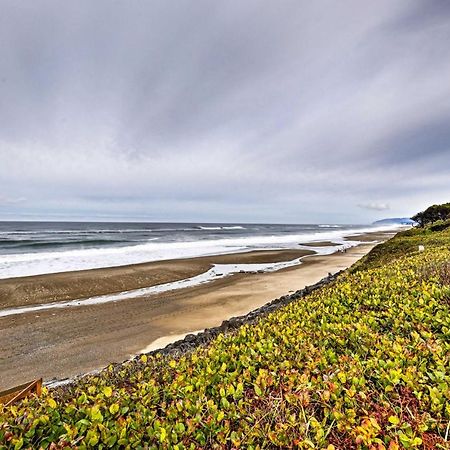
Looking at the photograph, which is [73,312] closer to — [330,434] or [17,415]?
[17,415]

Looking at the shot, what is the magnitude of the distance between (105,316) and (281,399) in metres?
10.4

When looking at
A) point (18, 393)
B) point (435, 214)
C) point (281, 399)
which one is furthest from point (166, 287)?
point (435, 214)

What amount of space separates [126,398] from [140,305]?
10.7 meters

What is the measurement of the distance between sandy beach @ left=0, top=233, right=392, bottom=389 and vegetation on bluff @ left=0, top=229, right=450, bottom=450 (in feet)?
18.6

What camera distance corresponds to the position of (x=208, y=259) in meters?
27.4

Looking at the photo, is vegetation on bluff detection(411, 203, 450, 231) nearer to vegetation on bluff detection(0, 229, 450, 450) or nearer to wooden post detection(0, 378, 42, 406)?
vegetation on bluff detection(0, 229, 450, 450)

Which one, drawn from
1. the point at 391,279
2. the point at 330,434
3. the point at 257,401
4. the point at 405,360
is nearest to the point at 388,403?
the point at 330,434

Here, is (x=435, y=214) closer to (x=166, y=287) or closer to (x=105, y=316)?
(x=166, y=287)

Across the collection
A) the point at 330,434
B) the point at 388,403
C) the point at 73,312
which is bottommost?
the point at 73,312

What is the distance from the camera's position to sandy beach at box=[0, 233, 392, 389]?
7.88 m

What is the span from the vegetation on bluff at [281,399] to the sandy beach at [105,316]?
5661 mm

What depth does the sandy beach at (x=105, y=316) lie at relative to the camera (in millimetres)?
7879

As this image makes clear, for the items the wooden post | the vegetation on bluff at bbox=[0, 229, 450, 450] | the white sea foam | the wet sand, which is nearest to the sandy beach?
the wet sand

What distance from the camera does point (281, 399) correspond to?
237cm
